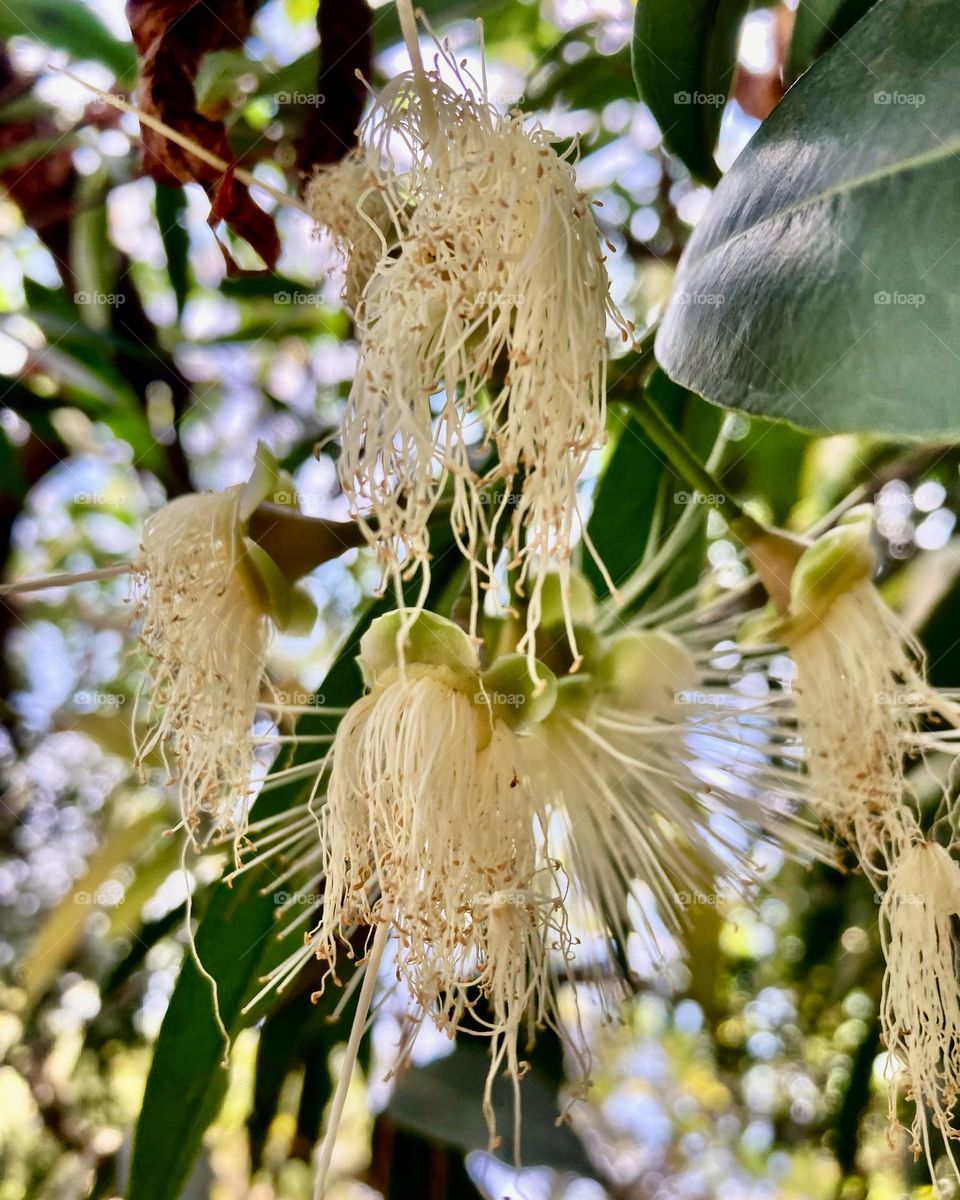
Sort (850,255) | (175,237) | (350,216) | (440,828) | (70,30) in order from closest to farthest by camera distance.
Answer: (850,255), (440,828), (350,216), (70,30), (175,237)

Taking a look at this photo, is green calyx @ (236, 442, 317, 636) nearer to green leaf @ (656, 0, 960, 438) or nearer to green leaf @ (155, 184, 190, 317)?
green leaf @ (656, 0, 960, 438)

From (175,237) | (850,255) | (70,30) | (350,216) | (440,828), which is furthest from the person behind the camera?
(175,237)

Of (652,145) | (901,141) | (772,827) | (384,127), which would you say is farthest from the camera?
(652,145)

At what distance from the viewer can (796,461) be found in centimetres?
92

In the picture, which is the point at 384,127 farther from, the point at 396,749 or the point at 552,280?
the point at 396,749

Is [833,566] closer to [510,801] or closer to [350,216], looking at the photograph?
[510,801]

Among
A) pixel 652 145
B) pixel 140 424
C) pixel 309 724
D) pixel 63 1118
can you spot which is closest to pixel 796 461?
pixel 652 145

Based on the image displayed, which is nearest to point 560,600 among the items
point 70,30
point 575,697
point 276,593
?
point 575,697

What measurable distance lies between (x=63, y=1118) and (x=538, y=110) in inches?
44.7

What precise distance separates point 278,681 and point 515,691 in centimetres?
47

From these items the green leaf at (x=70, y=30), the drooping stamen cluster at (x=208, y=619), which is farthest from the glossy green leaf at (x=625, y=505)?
the green leaf at (x=70, y=30)

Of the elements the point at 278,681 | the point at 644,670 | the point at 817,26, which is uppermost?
the point at 817,26

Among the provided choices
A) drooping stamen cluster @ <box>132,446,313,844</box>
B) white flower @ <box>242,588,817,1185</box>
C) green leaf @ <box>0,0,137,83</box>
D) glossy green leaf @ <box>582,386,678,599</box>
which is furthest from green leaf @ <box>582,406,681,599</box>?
green leaf @ <box>0,0,137,83</box>

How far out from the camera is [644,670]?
23.3 inches
